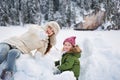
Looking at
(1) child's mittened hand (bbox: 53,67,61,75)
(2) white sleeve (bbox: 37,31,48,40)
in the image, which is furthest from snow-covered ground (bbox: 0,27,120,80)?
(2) white sleeve (bbox: 37,31,48,40)

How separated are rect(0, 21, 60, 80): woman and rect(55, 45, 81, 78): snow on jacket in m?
0.16

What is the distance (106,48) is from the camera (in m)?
2.68

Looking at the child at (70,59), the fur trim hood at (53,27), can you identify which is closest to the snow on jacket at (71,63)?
the child at (70,59)

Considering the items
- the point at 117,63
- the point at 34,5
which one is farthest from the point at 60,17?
the point at 117,63

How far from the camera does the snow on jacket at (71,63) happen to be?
2.22m

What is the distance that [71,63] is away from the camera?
222 cm

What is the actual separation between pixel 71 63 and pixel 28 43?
0.33 metres

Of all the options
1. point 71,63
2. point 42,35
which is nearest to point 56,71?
point 71,63

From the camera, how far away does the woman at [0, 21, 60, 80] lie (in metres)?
2.10

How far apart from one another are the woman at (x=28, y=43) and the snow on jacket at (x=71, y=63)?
0.16m

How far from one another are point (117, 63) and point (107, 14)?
5.97 ft

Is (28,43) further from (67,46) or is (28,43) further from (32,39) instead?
(67,46)

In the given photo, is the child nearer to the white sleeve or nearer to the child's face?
the child's face

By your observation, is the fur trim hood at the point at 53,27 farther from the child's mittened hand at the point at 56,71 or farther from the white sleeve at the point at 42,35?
the child's mittened hand at the point at 56,71
